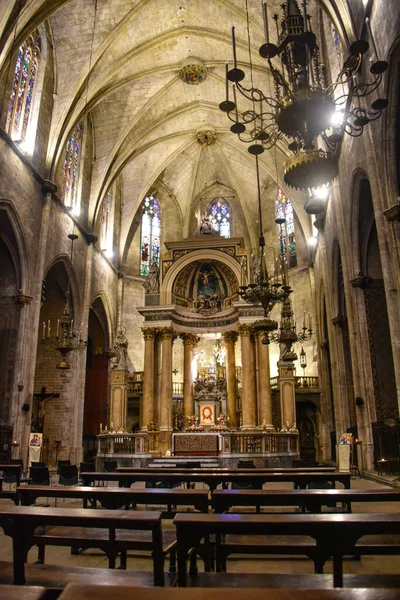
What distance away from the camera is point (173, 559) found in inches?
165

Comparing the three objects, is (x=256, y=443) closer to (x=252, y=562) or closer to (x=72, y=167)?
(x=252, y=562)

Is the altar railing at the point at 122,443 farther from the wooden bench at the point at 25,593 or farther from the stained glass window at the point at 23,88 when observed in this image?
the wooden bench at the point at 25,593

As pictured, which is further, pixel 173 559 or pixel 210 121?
pixel 210 121

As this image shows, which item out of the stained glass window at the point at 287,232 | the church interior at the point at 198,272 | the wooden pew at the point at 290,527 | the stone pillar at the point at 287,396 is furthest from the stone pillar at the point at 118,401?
the wooden pew at the point at 290,527

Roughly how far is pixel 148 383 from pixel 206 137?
14.8 metres

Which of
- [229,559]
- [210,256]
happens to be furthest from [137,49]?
[229,559]

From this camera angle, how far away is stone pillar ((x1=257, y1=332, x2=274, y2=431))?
742 inches

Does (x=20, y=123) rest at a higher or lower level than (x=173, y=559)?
higher

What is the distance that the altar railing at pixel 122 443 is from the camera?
16625mm

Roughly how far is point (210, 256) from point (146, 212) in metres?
9.59

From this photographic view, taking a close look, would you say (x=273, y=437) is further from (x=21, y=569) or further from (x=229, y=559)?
(x=21, y=569)

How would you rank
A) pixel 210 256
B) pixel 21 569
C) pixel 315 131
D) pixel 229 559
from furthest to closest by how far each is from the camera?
pixel 210 256
pixel 315 131
pixel 229 559
pixel 21 569

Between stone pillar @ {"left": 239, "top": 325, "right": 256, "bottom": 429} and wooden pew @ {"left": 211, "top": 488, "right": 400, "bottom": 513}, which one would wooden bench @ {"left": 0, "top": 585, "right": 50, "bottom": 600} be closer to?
wooden pew @ {"left": 211, "top": 488, "right": 400, "bottom": 513}

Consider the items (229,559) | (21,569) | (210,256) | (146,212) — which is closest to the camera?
(21,569)
